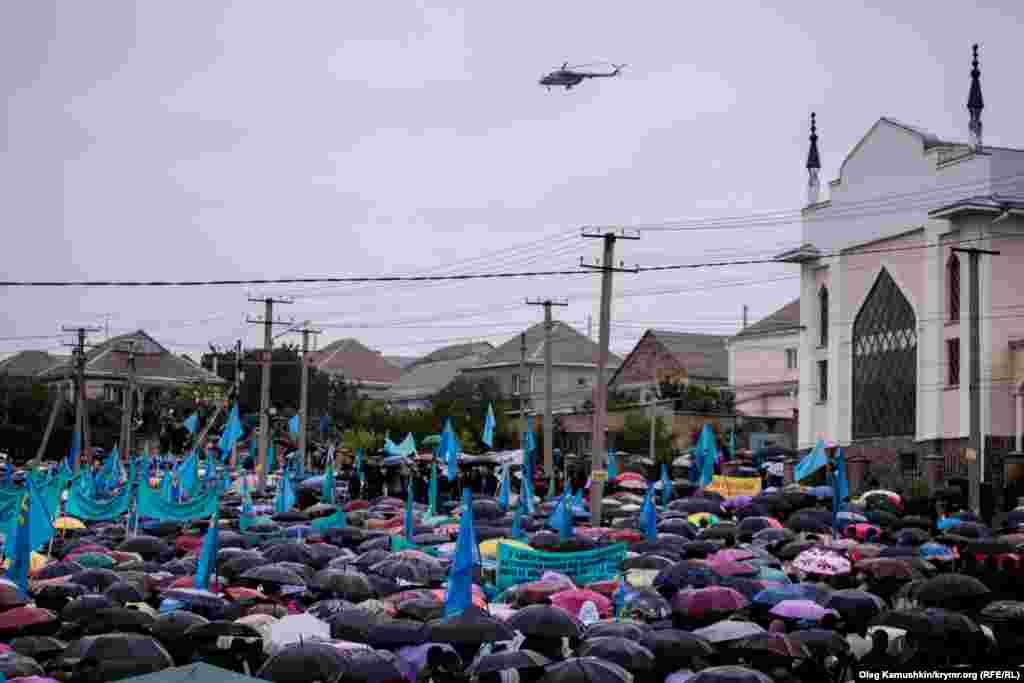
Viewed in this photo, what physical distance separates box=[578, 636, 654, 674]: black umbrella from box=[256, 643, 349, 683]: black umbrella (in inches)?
92.2

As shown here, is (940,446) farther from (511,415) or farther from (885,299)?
(511,415)

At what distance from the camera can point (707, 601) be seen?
1942 cm

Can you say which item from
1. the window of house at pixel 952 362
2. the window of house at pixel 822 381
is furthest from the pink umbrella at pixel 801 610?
the window of house at pixel 822 381

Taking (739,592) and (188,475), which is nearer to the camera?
(739,592)

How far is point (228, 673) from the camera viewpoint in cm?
1081

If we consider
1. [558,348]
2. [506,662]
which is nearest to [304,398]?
[506,662]

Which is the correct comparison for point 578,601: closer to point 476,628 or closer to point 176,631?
point 476,628

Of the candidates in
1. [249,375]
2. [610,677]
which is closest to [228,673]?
[610,677]

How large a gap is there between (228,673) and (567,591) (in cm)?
1047

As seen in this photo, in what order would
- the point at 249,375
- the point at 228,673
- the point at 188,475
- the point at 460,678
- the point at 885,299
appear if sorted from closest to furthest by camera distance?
the point at 228,673
the point at 460,678
the point at 188,475
the point at 885,299
the point at 249,375

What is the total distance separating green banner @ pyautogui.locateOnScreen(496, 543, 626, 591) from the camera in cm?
2328

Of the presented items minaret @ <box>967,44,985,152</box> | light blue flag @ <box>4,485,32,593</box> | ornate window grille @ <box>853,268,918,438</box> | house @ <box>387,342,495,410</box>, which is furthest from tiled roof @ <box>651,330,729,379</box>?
light blue flag @ <box>4,485,32,593</box>

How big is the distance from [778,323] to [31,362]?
2187 inches

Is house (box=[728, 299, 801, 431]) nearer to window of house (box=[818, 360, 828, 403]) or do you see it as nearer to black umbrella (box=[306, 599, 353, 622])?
window of house (box=[818, 360, 828, 403])
